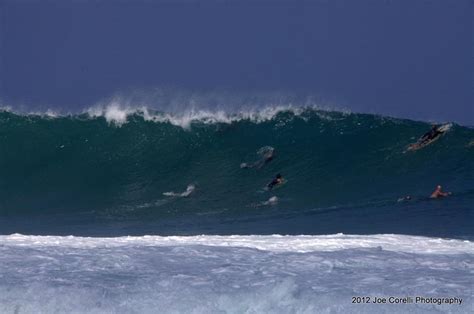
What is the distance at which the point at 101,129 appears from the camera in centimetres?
1288

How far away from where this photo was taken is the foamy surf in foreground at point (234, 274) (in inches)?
219

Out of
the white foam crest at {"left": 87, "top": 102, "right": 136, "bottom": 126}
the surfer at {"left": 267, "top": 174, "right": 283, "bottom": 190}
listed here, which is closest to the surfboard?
the surfer at {"left": 267, "top": 174, "right": 283, "bottom": 190}

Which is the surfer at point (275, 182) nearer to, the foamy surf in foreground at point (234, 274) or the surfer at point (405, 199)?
the surfer at point (405, 199)

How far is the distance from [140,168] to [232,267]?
18.3 feet

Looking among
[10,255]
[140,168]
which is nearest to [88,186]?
[140,168]

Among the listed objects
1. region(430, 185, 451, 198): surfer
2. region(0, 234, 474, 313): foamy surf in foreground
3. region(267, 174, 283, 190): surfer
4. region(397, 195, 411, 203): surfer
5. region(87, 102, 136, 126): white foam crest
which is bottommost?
region(0, 234, 474, 313): foamy surf in foreground

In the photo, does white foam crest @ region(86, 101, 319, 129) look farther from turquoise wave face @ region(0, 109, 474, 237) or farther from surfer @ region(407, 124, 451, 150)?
surfer @ region(407, 124, 451, 150)

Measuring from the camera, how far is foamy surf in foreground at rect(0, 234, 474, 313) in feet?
18.2

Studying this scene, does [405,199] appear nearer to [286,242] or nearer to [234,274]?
[286,242]

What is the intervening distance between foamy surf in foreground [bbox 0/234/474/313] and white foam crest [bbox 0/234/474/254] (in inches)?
0.5

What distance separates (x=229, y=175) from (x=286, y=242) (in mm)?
3722

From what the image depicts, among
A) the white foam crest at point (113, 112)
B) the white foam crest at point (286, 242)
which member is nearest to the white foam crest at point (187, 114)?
the white foam crest at point (113, 112)

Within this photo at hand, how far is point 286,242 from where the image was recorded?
7984mm

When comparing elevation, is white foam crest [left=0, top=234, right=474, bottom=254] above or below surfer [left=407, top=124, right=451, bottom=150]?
below
